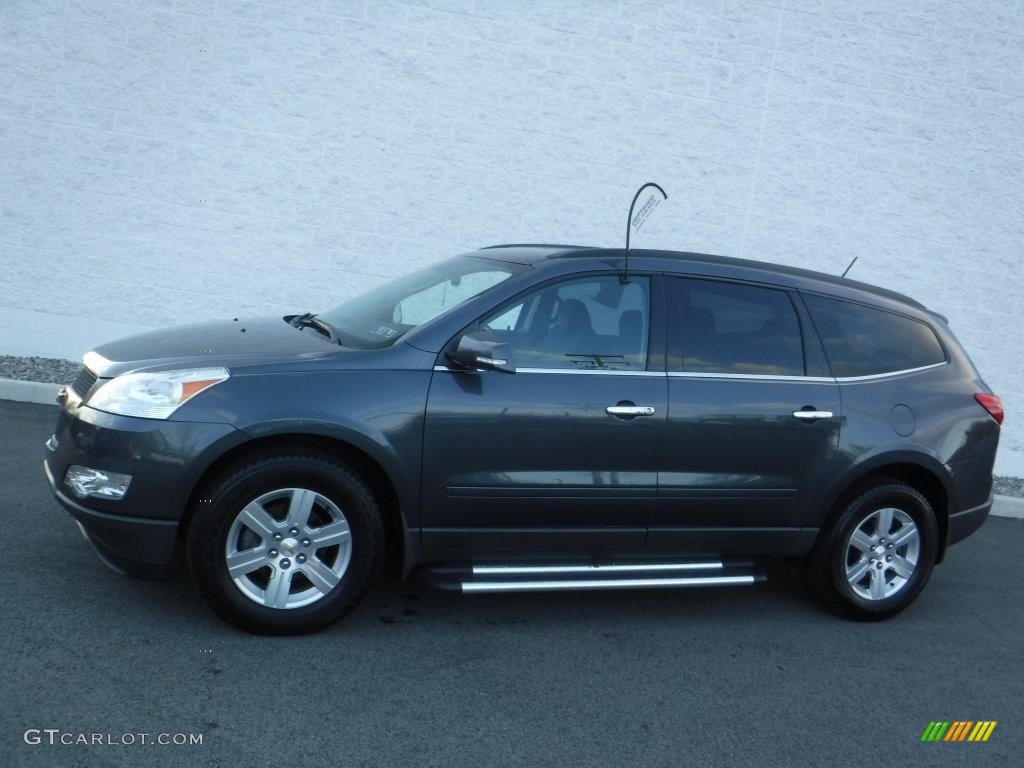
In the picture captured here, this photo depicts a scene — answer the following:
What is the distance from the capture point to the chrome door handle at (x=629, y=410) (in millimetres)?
4695

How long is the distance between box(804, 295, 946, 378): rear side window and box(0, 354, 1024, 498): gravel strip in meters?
4.02

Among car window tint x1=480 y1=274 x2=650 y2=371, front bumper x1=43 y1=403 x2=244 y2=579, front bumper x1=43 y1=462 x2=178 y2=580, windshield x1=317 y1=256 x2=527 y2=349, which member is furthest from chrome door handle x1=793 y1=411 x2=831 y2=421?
front bumper x1=43 y1=462 x2=178 y2=580

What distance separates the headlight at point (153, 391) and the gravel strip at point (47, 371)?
4561 millimetres

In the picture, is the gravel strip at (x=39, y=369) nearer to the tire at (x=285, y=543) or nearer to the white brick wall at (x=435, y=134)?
the white brick wall at (x=435, y=134)

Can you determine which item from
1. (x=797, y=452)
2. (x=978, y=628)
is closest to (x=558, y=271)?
(x=797, y=452)

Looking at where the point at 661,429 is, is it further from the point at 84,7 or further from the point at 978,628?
the point at 84,7

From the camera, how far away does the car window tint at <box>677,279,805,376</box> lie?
5.00 metres

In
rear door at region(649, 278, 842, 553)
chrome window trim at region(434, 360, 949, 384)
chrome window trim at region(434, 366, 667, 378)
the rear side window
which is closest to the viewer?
chrome window trim at region(434, 366, 667, 378)

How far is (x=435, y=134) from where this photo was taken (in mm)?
9359

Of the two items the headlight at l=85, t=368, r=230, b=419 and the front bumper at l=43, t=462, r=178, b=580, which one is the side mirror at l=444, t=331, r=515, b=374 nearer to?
the headlight at l=85, t=368, r=230, b=419

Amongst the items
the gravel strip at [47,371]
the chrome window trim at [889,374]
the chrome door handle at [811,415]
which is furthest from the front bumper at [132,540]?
the gravel strip at [47,371]

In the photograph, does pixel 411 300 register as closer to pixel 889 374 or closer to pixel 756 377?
pixel 756 377

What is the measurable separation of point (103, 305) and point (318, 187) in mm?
2234

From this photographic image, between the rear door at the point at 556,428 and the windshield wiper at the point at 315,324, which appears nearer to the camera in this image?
the rear door at the point at 556,428
